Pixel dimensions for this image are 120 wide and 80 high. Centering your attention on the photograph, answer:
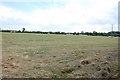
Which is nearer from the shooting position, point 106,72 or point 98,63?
point 106,72

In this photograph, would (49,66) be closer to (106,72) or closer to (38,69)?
(38,69)

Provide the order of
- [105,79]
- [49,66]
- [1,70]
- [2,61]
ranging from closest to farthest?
1. [105,79]
2. [1,70]
3. [49,66]
4. [2,61]

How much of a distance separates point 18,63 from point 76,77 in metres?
4.79

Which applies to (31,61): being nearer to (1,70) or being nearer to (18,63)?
(18,63)

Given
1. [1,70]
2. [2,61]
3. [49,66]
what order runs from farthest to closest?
[2,61] → [49,66] → [1,70]

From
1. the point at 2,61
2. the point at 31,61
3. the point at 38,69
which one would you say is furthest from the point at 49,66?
the point at 2,61

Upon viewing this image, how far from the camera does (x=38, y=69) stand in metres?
14.2

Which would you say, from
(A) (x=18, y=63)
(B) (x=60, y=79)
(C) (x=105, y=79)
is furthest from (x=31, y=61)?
(C) (x=105, y=79)

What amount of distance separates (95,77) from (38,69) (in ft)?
11.3

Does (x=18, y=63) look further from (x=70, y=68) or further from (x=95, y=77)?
(x=95, y=77)

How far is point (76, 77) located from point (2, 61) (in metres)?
5.82

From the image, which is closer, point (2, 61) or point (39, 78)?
point (39, 78)

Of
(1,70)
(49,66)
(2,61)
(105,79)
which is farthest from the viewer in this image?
(2,61)

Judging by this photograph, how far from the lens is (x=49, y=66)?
1498 centimetres
